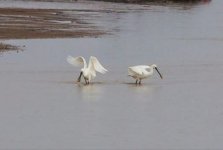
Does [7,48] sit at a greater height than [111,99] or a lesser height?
lesser

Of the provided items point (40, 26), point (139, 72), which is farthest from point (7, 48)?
point (40, 26)

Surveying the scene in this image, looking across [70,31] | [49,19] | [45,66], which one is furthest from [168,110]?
[49,19]

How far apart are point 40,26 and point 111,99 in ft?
59.6

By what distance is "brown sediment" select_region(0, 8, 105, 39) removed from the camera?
2984 cm

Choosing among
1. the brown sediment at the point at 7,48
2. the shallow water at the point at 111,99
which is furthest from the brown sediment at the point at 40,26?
the brown sediment at the point at 7,48

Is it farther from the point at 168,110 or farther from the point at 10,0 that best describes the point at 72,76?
the point at 10,0

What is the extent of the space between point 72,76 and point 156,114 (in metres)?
5.33

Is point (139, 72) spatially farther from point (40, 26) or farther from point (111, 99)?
point (40, 26)

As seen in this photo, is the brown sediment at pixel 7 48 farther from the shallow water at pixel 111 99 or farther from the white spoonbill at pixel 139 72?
the white spoonbill at pixel 139 72

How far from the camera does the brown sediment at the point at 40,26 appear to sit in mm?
29844

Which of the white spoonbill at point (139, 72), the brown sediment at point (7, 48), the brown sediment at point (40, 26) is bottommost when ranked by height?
the brown sediment at point (40, 26)

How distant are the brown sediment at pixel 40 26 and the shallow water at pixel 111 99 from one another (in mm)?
1576

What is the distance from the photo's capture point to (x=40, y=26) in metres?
33.6

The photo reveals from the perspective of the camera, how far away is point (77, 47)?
26641 mm
